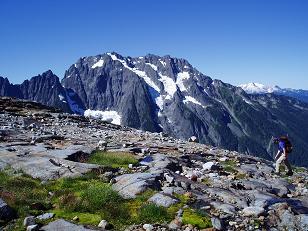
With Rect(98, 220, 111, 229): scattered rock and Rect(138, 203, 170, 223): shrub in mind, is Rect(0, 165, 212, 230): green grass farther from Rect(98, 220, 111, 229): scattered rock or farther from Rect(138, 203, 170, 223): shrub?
Rect(98, 220, 111, 229): scattered rock

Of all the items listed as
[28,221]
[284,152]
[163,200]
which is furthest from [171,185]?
[284,152]

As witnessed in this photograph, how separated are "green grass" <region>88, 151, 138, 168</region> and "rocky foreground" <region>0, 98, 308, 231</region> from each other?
0.49 m

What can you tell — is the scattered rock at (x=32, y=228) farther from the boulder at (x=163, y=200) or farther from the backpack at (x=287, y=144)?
the backpack at (x=287, y=144)

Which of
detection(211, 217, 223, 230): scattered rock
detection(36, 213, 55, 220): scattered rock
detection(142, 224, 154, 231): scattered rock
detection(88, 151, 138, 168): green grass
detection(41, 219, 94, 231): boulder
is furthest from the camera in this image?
detection(88, 151, 138, 168): green grass

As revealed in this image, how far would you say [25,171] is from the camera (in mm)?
19219

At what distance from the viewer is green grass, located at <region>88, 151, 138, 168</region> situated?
21.7 metres

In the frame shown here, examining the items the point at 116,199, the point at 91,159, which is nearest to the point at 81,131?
the point at 91,159

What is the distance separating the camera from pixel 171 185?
1733 centimetres

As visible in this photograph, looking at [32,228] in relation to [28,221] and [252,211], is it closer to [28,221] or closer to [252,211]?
[28,221]

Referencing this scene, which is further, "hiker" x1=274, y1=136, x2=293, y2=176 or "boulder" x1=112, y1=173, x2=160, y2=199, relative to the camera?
"hiker" x1=274, y1=136, x2=293, y2=176

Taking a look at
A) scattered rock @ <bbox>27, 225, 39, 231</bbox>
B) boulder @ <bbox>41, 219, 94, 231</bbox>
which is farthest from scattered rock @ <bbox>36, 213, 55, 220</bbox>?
scattered rock @ <bbox>27, 225, 39, 231</bbox>

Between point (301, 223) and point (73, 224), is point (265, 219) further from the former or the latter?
point (73, 224)

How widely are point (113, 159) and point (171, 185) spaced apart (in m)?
5.87

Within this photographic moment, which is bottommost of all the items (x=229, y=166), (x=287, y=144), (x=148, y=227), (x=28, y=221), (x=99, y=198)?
(x=229, y=166)
